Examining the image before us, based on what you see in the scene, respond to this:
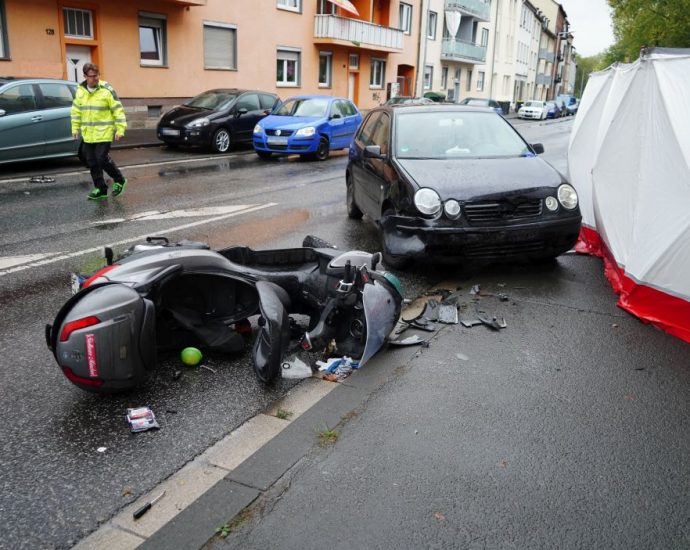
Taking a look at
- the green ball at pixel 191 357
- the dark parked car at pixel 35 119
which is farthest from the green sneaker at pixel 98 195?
the green ball at pixel 191 357

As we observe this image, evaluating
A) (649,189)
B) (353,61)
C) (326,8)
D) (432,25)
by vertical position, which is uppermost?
(432,25)

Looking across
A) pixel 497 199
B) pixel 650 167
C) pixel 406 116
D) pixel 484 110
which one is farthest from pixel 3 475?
pixel 484 110

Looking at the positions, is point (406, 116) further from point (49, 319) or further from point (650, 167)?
point (49, 319)

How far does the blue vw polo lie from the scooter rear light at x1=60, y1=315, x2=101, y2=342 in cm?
1385

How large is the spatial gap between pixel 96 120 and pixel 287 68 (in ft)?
71.4

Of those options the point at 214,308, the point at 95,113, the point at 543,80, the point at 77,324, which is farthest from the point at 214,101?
the point at 543,80

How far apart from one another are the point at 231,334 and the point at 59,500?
1.68 meters

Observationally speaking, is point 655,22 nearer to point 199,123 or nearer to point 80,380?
point 199,123

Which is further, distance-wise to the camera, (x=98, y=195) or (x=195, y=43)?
(x=195, y=43)

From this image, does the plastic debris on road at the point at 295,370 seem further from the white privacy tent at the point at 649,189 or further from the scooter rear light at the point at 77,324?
the white privacy tent at the point at 649,189

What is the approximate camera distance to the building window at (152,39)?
76.3ft

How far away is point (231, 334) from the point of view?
4469 millimetres

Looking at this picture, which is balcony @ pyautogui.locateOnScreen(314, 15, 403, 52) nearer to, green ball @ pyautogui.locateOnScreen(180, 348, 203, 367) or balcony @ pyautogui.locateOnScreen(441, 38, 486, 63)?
balcony @ pyautogui.locateOnScreen(441, 38, 486, 63)

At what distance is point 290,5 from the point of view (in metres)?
30.3
